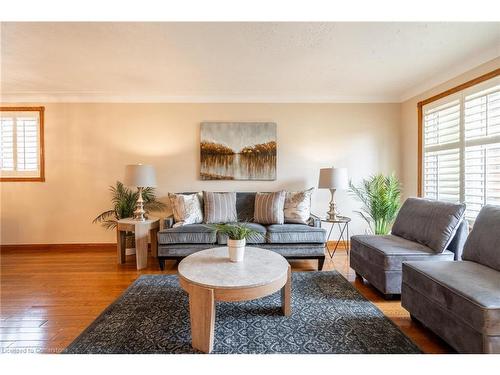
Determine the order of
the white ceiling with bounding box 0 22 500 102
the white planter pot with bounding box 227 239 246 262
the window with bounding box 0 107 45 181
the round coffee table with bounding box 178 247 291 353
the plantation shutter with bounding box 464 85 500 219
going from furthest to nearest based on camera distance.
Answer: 1. the window with bounding box 0 107 45 181
2. the plantation shutter with bounding box 464 85 500 219
3. the white ceiling with bounding box 0 22 500 102
4. the white planter pot with bounding box 227 239 246 262
5. the round coffee table with bounding box 178 247 291 353

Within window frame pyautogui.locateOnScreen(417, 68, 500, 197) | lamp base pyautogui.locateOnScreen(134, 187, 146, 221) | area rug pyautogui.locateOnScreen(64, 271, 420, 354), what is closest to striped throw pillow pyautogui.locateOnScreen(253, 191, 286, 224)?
area rug pyautogui.locateOnScreen(64, 271, 420, 354)

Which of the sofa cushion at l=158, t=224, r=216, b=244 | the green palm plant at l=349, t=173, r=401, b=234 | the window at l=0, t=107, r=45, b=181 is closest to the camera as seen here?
the sofa cushion at l=158, t=224, r=216, b=244

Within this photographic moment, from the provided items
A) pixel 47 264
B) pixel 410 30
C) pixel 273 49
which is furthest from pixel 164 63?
pixel 47 264

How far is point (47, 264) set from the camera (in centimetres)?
335

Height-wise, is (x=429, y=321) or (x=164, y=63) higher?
(x=164, y=63)

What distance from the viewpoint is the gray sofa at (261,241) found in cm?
304

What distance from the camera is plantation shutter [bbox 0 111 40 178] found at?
389 cm

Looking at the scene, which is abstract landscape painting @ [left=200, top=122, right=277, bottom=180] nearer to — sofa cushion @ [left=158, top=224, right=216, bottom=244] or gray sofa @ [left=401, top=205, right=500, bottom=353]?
sofa cushion @ [left=158, top=224, right=216, bottom=244]

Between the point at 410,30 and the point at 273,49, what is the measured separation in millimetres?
1228

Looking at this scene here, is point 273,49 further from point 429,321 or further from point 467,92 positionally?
point 429,321

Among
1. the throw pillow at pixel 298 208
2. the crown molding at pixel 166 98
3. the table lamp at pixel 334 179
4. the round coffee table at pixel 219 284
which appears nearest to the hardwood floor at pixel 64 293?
the throw pillow at pixel 298 208

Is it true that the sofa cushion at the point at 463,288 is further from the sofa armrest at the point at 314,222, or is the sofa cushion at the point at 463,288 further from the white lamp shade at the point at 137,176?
the white lamp shade at the point at 137,176

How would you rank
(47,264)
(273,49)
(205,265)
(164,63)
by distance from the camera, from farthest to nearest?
(47,264) → (164,63) → (273,49) → (205,265)

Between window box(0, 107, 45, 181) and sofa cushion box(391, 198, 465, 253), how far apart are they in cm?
520
